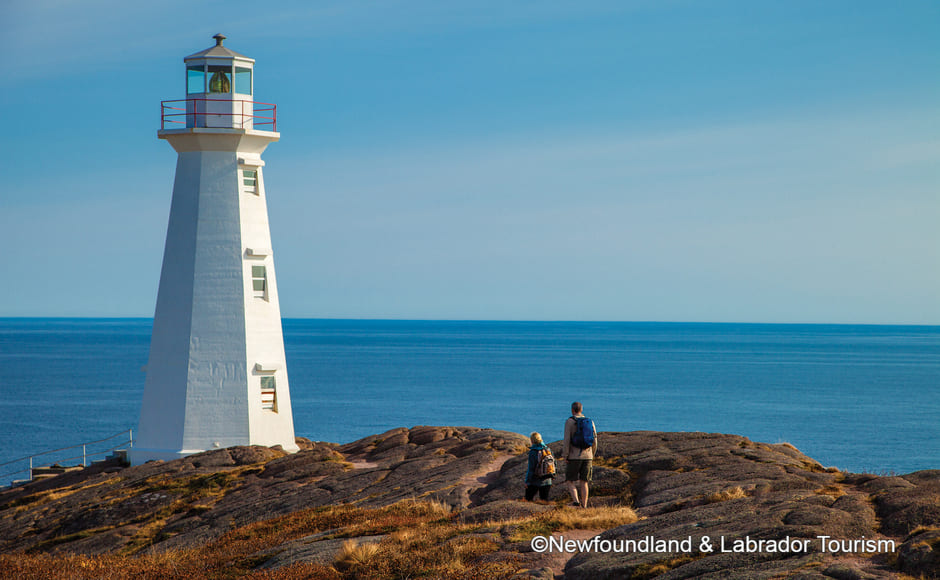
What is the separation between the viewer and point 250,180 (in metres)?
31.3

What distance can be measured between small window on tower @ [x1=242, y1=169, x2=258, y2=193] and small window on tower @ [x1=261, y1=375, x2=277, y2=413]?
6.72 m

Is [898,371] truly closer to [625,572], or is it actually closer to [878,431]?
[878,431]

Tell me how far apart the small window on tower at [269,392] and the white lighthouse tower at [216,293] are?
36 millimetres

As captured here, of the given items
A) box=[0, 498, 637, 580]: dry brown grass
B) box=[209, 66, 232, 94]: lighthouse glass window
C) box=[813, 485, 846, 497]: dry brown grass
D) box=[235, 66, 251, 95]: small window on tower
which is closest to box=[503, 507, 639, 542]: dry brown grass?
box=[0, 498, 637, 580]: dry brown grass

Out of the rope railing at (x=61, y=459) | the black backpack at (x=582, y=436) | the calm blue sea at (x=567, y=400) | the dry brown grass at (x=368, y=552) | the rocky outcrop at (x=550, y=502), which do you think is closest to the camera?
the rocky outcrop at (x=550, y=502)

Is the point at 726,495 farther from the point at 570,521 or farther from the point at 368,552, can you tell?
the point at 368,552

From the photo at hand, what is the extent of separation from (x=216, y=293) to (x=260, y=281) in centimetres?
172

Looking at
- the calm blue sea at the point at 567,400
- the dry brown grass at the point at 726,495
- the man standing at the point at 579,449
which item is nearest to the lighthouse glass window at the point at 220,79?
the man standing at the point at 579,449

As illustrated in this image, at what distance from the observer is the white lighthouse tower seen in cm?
2981

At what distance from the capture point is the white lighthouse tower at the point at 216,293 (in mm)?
29812

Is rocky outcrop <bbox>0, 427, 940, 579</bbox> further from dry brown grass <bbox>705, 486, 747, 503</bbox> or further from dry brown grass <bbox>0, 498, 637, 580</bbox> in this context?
dry brown grass <bbox>0, 498, 637, 580</bbox>

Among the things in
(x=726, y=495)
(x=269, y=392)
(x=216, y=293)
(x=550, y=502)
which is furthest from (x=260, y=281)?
(x=726, y=495)

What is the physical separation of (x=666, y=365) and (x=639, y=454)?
14938cm

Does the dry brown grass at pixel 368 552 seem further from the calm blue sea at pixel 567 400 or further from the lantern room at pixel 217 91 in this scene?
the calm blue sea at pixel 567 400
